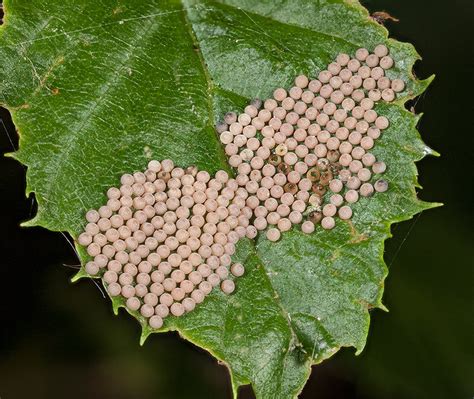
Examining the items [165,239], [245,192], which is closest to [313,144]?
[245,192]

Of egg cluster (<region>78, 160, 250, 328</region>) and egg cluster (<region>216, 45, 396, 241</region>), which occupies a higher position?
egg cluster (<region>216, 45, 396, 241</region>)

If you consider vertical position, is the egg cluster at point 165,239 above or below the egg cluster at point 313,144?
below

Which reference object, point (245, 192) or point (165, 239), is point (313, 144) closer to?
point (245, 192)
